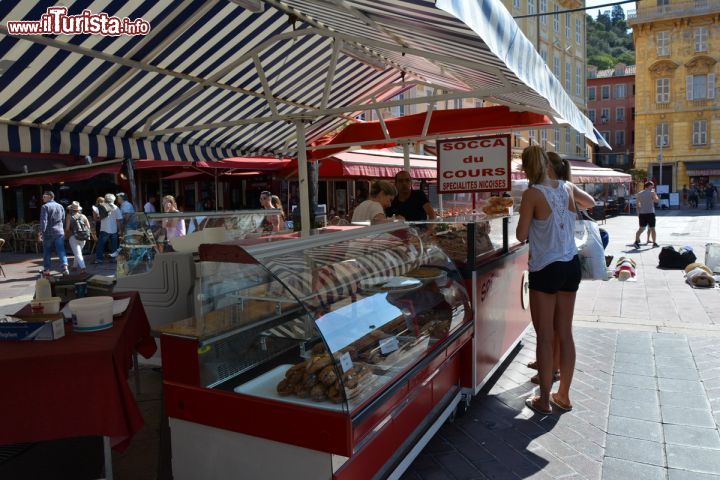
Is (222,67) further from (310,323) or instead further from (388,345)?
(388,345)

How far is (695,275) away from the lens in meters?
8.12

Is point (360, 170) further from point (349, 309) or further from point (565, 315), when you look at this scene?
point (349, 309)

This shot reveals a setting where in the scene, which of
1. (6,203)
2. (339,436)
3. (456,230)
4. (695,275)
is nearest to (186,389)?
(339,436)

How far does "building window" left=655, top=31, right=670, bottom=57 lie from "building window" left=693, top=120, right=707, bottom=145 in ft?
20.5

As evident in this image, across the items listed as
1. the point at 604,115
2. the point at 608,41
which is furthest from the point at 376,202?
the point at 608,41

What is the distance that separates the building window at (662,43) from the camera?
42688 millimetres

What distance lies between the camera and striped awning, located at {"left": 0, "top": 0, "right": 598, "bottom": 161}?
353 centimetres

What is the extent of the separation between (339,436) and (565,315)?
2.26 metres

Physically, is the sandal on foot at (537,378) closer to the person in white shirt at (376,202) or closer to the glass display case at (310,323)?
the glass display case at (310,323)

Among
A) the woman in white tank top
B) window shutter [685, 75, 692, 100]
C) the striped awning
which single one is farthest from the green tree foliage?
the woman in white tank top

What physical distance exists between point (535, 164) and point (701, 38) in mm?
48966

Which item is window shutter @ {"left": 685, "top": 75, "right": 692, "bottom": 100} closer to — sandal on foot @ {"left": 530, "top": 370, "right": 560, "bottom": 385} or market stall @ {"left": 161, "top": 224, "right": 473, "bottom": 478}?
sandal on foot @ {"left": 530, "top": 370, "right": 560, "bottom": 385}

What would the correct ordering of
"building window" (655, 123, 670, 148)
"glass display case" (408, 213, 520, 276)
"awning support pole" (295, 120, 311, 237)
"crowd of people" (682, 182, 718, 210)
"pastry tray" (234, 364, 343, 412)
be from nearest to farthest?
1. "pastry tray" (234, 364, 343, 412)
2. "glass display case" (408, 213, 520, 276)
3. "awning support pole" (295, 120, 311, 237)
4. "crowd of people" (682, 182, 718, 210)
5. "building window" (655, 123, 670, 148)

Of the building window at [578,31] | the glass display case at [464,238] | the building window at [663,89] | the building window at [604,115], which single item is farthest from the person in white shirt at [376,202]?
the building window at [604,115]
